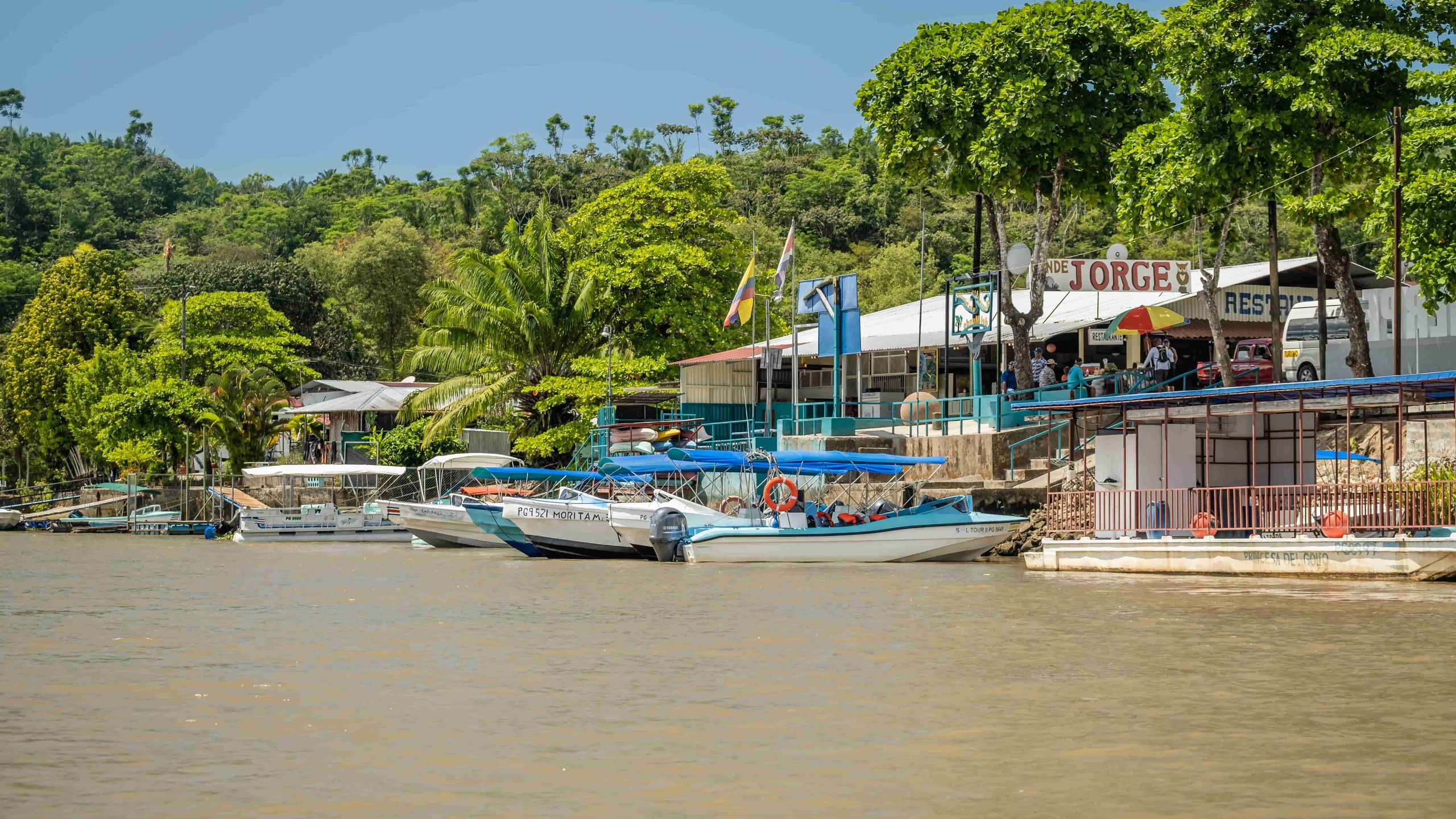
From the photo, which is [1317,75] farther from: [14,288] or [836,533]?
[14,288]

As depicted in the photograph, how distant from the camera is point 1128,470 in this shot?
26.6 m

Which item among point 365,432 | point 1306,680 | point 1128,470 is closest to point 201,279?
point 365,432

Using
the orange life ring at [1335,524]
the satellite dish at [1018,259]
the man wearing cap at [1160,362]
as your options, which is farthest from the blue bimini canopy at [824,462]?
the orange life ring at [1335,524]

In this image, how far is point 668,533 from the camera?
3006 centimetres

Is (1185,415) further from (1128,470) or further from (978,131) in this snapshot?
(978,131)

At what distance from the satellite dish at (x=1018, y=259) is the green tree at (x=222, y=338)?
30.7m

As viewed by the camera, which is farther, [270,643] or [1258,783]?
[270,643]

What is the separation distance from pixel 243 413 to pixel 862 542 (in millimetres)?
31363

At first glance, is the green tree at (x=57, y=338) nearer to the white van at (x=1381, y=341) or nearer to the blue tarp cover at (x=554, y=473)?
the blue tarp cover at (x=554, y=473)

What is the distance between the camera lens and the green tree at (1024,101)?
32531mm

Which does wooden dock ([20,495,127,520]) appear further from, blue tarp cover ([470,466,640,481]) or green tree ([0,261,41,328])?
green tree ([0,261,41,328])

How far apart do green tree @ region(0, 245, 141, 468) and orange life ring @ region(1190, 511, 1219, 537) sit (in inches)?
1934

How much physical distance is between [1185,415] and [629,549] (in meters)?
12.5

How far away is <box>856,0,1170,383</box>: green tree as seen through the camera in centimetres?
3253
